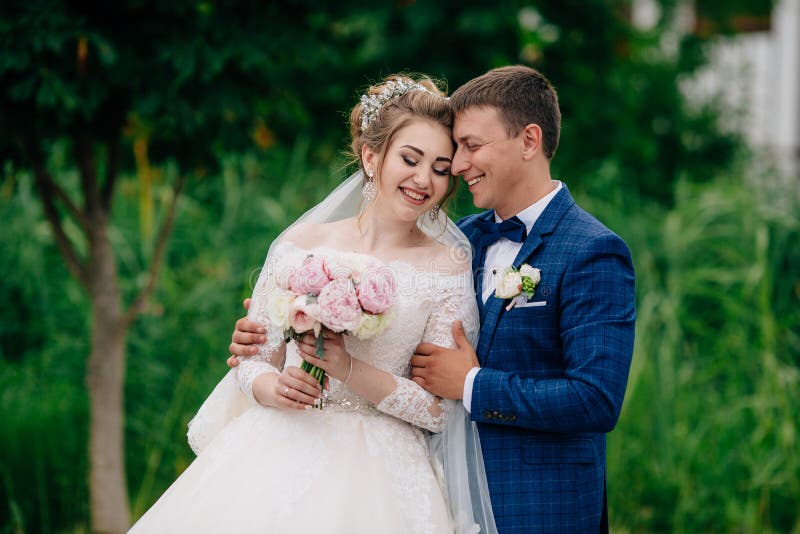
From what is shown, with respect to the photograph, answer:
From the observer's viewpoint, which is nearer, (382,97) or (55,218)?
(382,97)

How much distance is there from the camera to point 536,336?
270 centimetres

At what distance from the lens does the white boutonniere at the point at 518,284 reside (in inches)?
105

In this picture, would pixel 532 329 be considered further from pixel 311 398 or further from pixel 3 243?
pixel 3 243

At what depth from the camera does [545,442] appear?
8.84ft

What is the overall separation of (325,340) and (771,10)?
7.82 meters

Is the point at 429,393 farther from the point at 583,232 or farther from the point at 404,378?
the point at 583,232

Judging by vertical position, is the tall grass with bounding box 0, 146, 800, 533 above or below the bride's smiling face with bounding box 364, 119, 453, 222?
below

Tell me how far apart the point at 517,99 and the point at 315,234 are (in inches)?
34.1

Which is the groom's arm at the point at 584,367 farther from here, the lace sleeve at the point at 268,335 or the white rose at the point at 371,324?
the lace sleeve at the point at 268,335

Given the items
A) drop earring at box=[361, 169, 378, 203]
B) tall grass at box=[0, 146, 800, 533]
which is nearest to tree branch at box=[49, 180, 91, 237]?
tall grass at box=[0, 146, 800, 533]

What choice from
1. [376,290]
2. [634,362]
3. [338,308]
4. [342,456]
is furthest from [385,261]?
[634,362]

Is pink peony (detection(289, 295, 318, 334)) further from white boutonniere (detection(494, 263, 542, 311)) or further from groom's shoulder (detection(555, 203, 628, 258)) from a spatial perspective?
groom's shoulder (detection(555, 203, 628, 258))

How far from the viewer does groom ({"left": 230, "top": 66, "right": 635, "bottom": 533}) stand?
258 centimetres

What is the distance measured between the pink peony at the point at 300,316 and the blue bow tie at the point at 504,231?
771 millimetres
